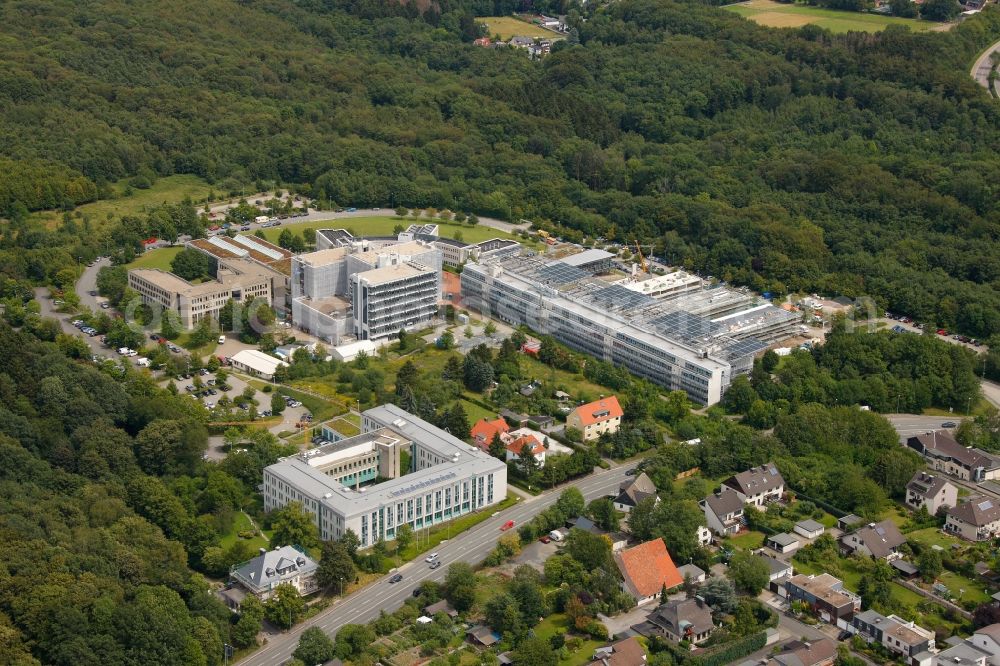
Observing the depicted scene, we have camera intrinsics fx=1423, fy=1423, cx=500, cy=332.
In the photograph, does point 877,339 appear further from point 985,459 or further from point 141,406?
point 141,406

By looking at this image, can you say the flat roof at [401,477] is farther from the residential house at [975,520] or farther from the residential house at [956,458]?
the residential house at [956,458]

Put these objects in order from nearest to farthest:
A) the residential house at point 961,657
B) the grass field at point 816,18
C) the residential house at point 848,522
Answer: the residential house at point 961,657
the residential house at point 848,522
the grass field at point 816,18

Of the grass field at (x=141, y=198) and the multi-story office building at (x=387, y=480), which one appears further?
the grass field at (x=141, y=198)

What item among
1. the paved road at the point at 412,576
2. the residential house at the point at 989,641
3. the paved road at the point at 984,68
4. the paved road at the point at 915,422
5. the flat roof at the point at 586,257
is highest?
the paved road at the point at 984,68

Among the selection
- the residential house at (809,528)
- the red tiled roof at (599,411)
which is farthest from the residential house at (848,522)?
the red tiled roof at (599,411)

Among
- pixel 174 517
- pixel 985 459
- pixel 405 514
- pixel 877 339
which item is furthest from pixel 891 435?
pixel 174 517

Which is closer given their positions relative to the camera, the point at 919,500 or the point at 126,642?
the point at 126,642

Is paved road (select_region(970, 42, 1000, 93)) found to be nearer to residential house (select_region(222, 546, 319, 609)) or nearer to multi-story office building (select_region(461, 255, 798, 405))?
multi-story office building (select_region(461, 255, 798, 405))
